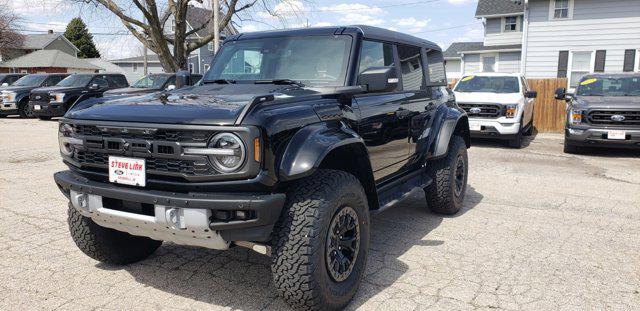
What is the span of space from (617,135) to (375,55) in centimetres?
752

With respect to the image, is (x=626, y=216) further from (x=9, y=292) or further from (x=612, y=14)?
(x=612, y=14)

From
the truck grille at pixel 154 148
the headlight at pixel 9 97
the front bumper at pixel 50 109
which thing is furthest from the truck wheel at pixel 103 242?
the headlight at pixel 9 97

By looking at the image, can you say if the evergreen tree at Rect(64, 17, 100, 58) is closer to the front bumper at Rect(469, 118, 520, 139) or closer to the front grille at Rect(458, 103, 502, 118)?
the front grille at Rect(458, 103, 502, 118)

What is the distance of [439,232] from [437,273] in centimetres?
112

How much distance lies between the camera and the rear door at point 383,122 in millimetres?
3920

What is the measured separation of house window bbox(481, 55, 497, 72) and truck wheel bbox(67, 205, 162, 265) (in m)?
26.5

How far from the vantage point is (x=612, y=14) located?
18859 millimetres

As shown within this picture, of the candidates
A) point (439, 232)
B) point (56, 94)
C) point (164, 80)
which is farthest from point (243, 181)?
point (56, 94)

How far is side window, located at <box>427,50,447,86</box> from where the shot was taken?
17.9 feet

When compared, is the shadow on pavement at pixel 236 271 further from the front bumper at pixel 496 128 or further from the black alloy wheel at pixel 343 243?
the front bumper at pixel 496 128

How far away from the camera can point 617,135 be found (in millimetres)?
9766

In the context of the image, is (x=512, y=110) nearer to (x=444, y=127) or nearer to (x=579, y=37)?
(x=444, y=127)

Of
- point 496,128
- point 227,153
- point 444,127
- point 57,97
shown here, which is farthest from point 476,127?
point 57,97

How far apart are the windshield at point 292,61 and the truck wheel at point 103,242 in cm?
152
